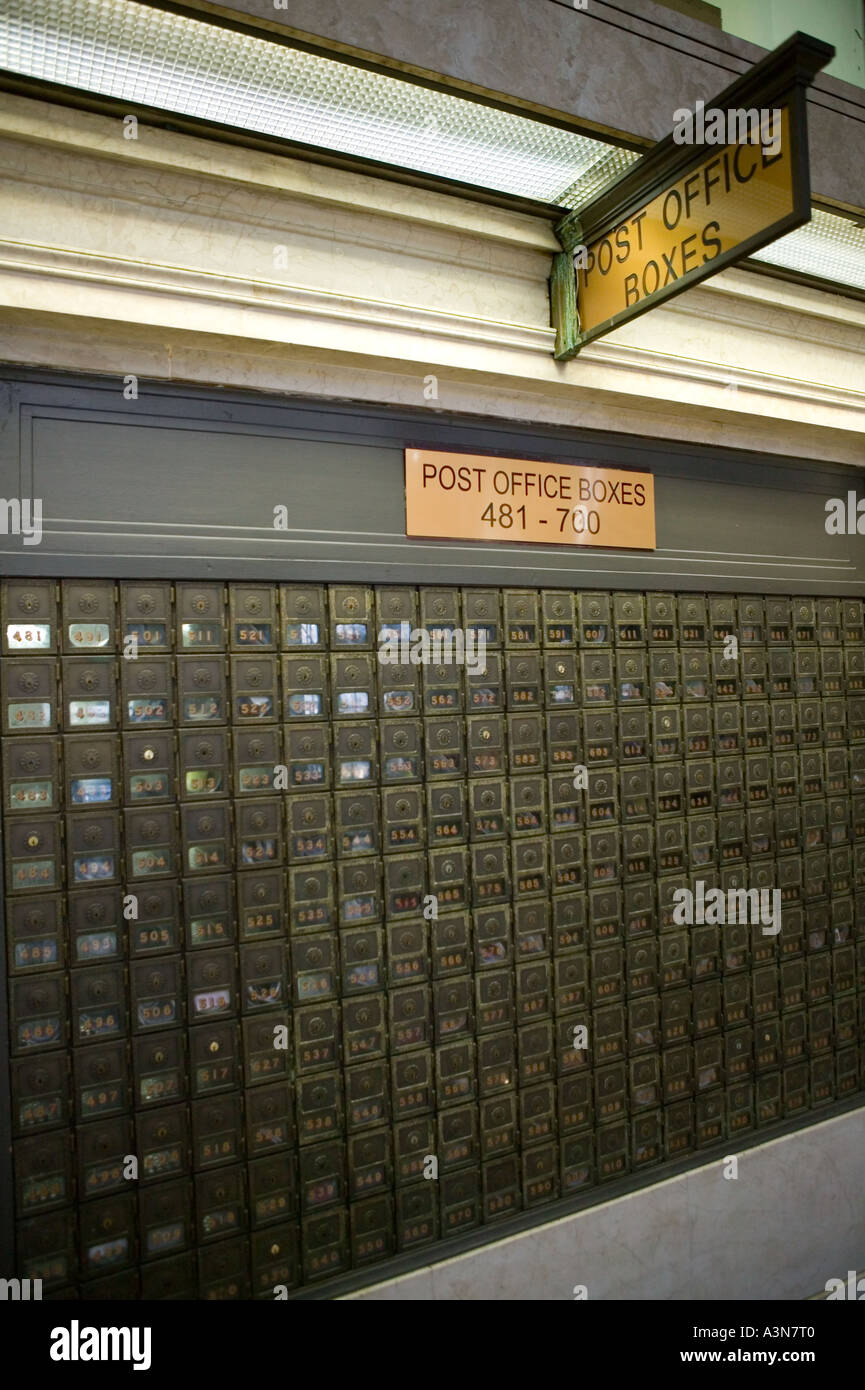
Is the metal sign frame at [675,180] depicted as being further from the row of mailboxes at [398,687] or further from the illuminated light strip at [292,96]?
the row of mailboxes at [398,687]

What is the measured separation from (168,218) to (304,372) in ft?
2.22

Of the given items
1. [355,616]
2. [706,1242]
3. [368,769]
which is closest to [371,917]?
[368,769]

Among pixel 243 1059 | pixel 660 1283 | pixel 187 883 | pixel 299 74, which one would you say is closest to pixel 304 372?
pixel 299 74

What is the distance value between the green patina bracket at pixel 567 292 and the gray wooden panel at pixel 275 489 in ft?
1.33

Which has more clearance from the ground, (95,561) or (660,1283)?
(95,561)

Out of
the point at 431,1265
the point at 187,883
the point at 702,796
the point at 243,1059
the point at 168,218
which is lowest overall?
the point at 431,1265

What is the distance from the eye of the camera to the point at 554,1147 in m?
3.76

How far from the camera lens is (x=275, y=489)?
329 cm

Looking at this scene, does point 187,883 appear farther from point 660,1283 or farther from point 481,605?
point 660,1283

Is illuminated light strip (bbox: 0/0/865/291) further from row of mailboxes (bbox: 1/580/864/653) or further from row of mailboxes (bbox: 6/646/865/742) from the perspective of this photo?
row of mailboxes (bbox: 6/646/865/742)

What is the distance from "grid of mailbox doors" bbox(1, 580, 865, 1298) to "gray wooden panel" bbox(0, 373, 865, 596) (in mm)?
126

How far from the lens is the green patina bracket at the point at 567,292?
350 cm

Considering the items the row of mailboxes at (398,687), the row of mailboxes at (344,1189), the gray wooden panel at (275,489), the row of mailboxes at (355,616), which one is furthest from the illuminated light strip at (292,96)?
the row of mailboxes at (344,1189)

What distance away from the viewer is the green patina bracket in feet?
11.5
